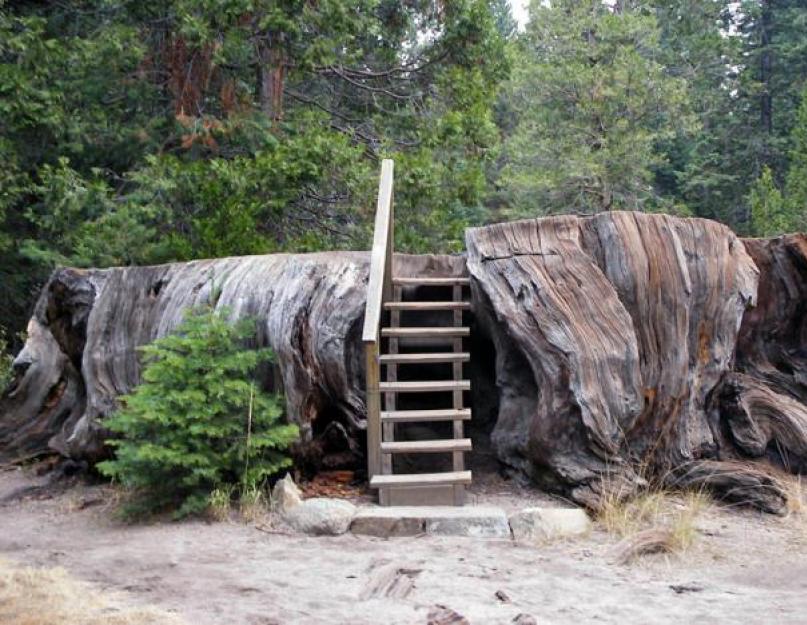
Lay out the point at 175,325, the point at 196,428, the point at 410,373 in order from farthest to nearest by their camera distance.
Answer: the point at 410,373 → the point at 175,325 → the point at 196,428

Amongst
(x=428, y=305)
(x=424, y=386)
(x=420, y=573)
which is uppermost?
(x=428, y=305)

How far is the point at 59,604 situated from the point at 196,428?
190 cm

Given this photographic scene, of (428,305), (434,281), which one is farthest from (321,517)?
(434,281)

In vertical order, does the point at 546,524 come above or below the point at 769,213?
below

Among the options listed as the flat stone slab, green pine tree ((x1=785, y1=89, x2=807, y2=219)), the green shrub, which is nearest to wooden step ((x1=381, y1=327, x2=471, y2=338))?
the green shrub

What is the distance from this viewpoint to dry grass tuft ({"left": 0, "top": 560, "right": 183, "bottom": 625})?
3.78 m

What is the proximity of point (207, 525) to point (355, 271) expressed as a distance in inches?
86.9

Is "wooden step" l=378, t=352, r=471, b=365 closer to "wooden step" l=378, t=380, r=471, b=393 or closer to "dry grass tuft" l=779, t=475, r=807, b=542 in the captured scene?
"wooden step" l=378, t=380, r=471, b=393

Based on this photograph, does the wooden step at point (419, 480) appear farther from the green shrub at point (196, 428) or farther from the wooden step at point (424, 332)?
the wooden step at point (424, 332)

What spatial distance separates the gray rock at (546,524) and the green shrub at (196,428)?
167cm

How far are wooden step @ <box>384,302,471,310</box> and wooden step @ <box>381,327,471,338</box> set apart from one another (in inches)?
10.2

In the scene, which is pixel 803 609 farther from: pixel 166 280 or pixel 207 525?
pixel 166 280

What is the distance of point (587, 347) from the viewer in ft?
19.9

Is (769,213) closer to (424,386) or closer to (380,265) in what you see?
(424,386)
